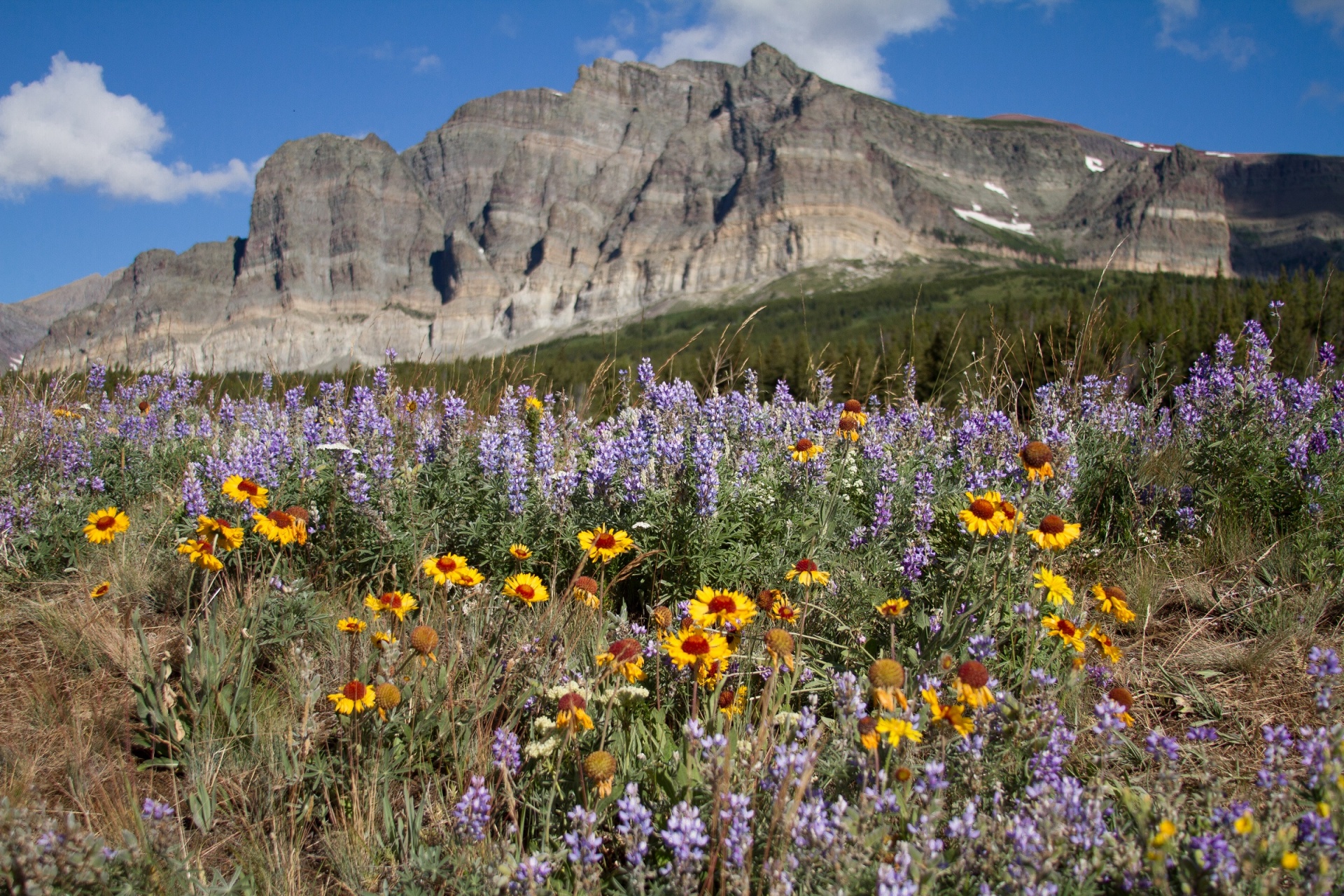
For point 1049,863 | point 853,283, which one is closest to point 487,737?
point 1049,863

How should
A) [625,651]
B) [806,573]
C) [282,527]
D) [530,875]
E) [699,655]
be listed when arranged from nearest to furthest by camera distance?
1. [530,875]
2. [699,655]
3. [625,651]
4. [806,573]
5. [282,527]

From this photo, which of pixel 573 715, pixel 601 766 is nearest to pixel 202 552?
pixel 573 715

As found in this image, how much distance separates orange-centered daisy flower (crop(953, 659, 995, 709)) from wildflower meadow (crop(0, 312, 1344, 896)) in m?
0.02

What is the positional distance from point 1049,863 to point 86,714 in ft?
12.9

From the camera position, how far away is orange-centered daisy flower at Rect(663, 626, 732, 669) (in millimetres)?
2516

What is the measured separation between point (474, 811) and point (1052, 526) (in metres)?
2.54

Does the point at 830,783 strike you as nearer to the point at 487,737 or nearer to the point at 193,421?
the point at 487,737

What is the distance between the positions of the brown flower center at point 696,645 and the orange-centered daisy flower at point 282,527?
83.8 inches

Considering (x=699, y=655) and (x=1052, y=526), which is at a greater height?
(x=1052, y=526)

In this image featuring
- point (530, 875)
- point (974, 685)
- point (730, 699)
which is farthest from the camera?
point (730, 699)

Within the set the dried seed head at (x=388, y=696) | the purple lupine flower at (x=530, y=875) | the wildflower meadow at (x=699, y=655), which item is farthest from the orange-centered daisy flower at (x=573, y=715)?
the dried seed head at (x=388, y=696)

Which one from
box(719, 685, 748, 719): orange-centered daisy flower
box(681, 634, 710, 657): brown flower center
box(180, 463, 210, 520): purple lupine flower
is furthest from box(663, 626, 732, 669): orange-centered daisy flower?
box(180, 463, 210, 520): purple lupine flower

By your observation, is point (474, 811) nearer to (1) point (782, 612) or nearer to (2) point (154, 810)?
(2) point (154, 810)

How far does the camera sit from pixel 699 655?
8.29 feet
